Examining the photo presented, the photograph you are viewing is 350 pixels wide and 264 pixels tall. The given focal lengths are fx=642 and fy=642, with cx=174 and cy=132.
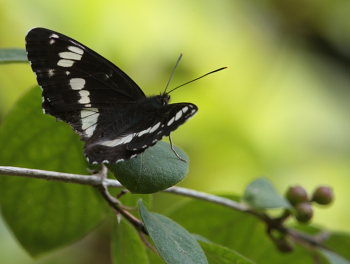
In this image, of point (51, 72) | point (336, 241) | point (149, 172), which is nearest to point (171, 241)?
point (149, 172)

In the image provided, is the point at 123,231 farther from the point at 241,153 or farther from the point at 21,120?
the point at 241,153

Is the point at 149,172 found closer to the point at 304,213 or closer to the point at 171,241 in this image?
the point at 171,241

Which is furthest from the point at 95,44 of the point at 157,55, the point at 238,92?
the point at 238,92

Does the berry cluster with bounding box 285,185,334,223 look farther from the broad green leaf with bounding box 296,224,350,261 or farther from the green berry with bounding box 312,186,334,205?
the broad green leaf with bounding box 296,224,350,261

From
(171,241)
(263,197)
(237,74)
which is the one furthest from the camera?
(237,74)

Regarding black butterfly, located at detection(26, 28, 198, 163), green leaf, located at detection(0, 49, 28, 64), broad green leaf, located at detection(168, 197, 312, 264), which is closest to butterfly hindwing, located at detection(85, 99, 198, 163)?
black butterfly, located at detection(26, 28, 198, 163)

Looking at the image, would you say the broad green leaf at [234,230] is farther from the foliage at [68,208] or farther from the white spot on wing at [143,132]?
the white spot on wing at [143,132]
